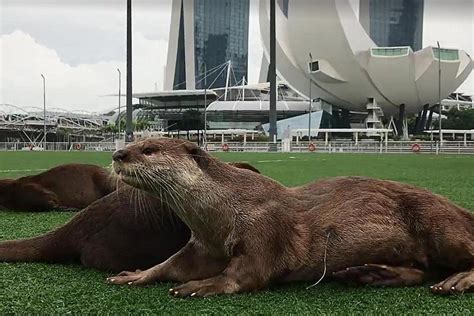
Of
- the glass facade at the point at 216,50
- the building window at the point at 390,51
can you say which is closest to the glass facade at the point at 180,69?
the glass facade at the point at 216,50

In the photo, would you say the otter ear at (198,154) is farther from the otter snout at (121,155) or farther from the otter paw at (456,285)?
the otter paw at (456,285)

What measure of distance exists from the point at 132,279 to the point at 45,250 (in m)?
0.56

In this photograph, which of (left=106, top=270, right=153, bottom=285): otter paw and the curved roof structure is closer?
(left=106, top=270, right=153, bottom=285): otter paw

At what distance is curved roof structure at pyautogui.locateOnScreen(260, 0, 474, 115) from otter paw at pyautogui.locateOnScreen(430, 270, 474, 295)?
162ft

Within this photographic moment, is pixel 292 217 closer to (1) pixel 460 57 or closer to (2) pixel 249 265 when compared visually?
(2) pixel 249 265

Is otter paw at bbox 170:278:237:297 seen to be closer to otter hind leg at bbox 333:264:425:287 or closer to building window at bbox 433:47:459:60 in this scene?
otter hind leg at bbox 333:264:425:287

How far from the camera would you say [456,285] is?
1.90m

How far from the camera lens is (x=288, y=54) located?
5638cm

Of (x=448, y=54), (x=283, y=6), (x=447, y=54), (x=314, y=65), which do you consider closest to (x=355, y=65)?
(x=314, y=65)

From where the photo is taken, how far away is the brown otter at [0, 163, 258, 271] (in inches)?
89.1

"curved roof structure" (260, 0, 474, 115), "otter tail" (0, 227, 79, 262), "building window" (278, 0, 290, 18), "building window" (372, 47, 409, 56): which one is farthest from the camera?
"building window" (372, 47, 409, 56)

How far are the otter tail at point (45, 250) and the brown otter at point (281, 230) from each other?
1.30 ft

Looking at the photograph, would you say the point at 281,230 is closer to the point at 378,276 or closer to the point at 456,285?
the point at 378,276

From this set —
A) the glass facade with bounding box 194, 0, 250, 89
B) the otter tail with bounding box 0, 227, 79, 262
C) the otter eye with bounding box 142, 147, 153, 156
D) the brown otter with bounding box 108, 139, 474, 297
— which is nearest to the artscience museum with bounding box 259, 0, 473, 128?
the glass facade with bounding box 194, 0, 250, 89
